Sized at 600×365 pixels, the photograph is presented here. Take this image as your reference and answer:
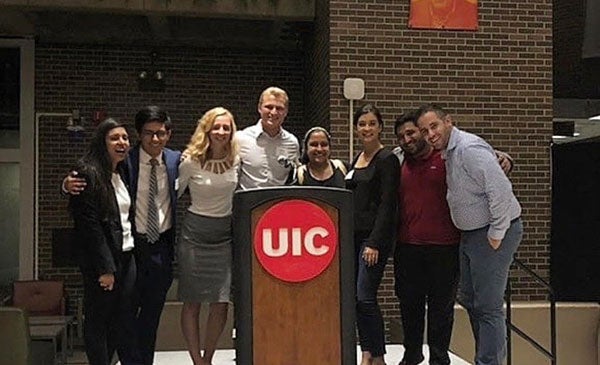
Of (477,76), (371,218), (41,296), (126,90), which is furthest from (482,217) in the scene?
(126,90)

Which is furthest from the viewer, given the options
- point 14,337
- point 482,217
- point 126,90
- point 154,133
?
point 126,90

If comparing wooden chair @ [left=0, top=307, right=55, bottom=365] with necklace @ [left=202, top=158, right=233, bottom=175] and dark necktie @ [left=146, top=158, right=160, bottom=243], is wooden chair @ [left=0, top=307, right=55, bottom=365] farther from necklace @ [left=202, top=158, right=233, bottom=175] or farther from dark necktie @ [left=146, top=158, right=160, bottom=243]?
necklace @ [left=202, top=158, right=233, bottom=175]

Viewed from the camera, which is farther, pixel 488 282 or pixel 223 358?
pixel 223 358

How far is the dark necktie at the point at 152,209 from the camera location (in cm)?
355

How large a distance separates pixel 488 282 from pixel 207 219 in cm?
134

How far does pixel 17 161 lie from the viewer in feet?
29.5

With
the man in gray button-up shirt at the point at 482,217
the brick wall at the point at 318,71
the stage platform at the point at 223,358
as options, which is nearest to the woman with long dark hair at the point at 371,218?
the man in gray button-up shirt at the point at 482,217

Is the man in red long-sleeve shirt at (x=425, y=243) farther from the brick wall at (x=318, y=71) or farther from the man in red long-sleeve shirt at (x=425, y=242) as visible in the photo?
the brick wall at (x=318, y=71)

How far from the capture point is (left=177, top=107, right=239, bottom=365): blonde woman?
3.54 meters

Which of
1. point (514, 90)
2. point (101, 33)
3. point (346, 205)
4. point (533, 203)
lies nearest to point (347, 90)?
point (514, 90)

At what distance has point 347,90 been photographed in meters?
6.77

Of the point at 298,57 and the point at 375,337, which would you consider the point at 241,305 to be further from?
the point at 298,57

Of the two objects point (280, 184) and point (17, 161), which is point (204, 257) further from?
point (17, 161)

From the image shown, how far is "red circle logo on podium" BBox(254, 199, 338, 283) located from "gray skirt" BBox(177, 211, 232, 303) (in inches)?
33.6
